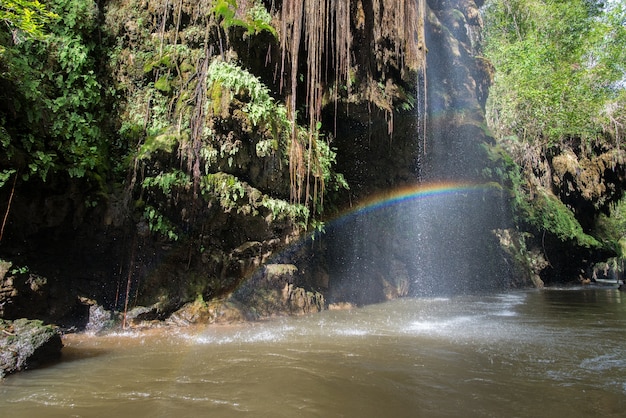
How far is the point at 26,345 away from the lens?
4.77 m

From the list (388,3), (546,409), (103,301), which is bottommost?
(546,409)

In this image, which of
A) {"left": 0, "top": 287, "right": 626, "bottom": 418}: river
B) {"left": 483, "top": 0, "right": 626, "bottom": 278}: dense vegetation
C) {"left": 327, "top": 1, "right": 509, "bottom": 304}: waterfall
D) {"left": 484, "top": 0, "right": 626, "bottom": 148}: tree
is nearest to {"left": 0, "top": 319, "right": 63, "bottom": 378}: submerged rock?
{"left": 0, "top": 287, "right": 626, "bottom": 418}: river

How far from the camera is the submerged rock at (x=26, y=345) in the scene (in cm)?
448

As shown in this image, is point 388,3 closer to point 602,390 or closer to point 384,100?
→ point 384,100

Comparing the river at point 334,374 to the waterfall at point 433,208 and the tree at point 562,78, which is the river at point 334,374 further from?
the tree at point 562,78

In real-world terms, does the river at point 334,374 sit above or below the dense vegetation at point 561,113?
below

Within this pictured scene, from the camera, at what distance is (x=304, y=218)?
9.50m

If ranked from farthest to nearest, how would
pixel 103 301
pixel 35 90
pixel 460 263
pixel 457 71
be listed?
pixel 460 263, pixel 457 71, pixel 103 301, pixel 35 90

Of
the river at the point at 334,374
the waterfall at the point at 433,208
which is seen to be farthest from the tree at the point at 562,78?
the river at the point at 334,374

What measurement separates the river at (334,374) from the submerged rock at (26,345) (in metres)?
0.20

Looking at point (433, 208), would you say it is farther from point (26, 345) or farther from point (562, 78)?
point (26, 345)

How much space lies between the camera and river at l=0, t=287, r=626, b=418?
3.43m

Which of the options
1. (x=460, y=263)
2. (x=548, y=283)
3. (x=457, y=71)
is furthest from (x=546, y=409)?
(x=548, y=283)

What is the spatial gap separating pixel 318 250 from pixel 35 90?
784 centimetres
